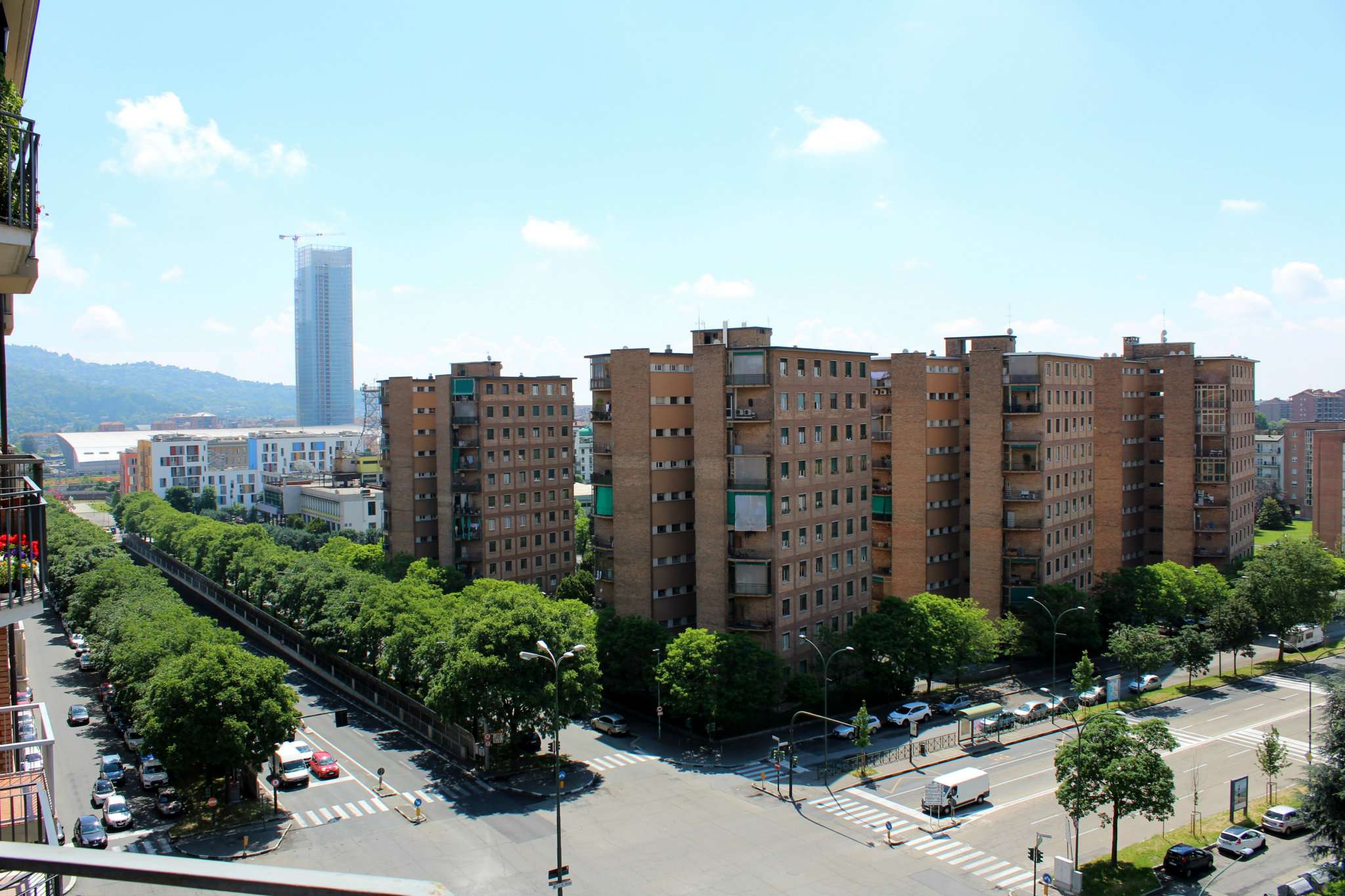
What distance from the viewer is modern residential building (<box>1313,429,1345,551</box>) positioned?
10475 cm

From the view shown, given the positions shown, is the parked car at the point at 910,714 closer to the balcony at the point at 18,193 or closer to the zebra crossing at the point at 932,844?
the zebra crossing at the point at 932,844

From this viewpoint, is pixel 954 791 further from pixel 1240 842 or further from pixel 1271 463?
pixel 1271 463

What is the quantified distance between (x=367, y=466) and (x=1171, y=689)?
12207 cm

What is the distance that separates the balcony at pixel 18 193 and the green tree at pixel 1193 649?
220ft

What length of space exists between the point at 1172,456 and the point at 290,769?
7836cm

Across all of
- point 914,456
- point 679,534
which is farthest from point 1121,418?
point 679,534

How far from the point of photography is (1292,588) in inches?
2680

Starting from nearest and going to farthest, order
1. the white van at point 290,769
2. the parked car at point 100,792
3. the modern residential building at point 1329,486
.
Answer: the parked car at point 100,792
the white van at point 290,769
the modern residential building at point 1329,486

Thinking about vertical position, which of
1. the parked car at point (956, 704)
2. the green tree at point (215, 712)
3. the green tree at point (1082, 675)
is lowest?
the parked car at point (956, 704)

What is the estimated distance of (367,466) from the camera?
150 meters

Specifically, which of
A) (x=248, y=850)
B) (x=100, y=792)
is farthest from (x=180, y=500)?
(x=248, y=850)

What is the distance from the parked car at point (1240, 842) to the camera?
38969 mm

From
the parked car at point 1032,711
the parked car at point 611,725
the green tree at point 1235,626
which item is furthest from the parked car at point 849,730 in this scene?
the green tree at point 1235,626

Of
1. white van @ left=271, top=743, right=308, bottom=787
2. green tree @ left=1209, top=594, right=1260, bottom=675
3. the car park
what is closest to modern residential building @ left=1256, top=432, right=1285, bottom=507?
green tree @ left=1209, top=594, right=1260, bottom=675
